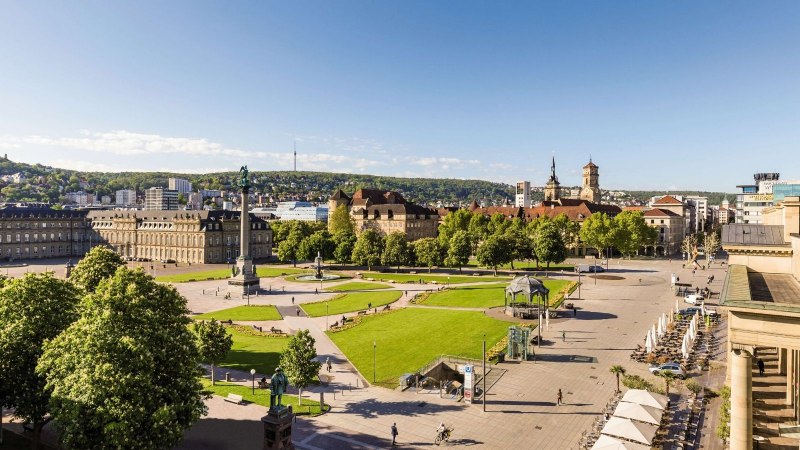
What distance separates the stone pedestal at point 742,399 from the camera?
62.7ft

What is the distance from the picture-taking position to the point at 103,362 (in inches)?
987

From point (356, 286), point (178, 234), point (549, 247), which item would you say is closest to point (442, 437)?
point (356, 286)

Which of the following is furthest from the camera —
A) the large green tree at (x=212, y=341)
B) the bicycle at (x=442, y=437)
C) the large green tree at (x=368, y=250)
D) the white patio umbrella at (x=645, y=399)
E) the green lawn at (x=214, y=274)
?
the large green tree at (x=368, y=250)

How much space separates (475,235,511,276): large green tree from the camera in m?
105

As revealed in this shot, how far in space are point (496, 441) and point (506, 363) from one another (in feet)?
56.1

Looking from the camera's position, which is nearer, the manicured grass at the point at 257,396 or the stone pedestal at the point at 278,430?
the stone pedestal at the point at 278,430

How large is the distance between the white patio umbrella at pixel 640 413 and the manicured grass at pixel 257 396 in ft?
68.4

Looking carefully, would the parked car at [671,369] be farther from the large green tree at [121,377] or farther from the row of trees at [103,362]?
the large green tree at [121,377]

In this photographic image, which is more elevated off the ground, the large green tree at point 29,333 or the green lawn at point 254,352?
the large green tree at point 29,333

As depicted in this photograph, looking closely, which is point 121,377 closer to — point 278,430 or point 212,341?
point 278,430

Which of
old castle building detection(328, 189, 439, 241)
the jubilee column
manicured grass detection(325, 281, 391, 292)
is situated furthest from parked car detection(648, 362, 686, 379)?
old castle building detection(328, 189, 439, 241)

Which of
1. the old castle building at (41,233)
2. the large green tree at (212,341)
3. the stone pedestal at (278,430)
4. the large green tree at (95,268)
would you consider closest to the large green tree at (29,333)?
the large green tree at (212,341)

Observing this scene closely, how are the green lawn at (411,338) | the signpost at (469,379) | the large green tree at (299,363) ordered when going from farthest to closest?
the green lawn at (411,338)
the signpost at (469,379)
the large green tree at (299,363)

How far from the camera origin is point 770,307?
19250 millimetres
